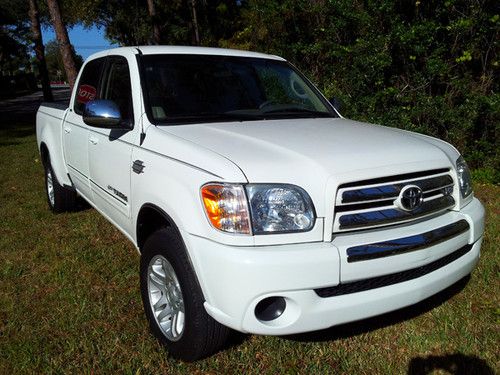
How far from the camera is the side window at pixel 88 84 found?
4.29m

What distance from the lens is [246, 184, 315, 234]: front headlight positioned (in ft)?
7.33

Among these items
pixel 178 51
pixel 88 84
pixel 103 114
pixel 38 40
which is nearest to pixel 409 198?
pixel 103 114

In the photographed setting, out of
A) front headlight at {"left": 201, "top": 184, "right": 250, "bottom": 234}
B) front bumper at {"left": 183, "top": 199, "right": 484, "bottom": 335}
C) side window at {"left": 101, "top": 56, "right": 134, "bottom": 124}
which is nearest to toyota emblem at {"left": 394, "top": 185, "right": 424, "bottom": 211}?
front bumper at {"left": 183, "top": 199, "right": 484, "bottom": 335}

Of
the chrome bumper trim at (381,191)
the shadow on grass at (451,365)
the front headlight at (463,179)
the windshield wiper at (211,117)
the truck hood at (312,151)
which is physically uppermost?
the windshield wiper at (211,117)

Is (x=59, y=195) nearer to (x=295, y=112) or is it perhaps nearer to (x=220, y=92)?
(x=220, y=92)

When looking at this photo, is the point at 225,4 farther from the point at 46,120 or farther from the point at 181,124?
the point at 181,124

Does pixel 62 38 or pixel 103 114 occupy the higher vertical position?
pixel 62 38

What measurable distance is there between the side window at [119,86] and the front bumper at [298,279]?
1.47 meters

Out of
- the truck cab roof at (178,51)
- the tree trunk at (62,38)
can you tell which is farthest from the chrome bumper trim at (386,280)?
the tree trunk at (62,38)

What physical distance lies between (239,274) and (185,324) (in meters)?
0.59

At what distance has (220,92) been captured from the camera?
3.44 meters

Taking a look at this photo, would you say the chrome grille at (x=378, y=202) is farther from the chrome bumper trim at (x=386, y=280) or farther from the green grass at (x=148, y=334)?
the green grass at (x=148, y=334)

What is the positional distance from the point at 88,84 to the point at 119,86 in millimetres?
921

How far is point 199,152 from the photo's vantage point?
2.47 meters
